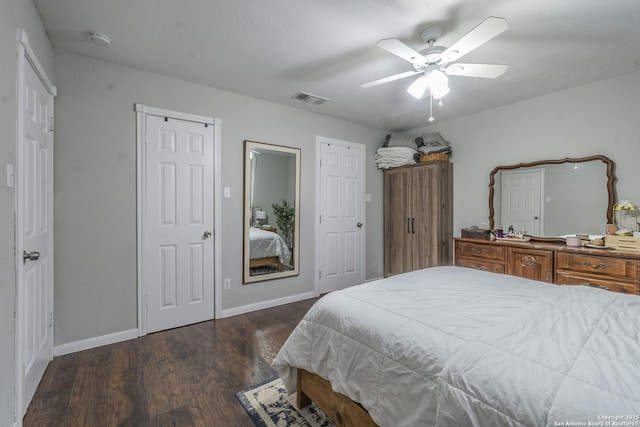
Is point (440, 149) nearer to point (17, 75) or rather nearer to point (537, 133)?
point (537, 133)

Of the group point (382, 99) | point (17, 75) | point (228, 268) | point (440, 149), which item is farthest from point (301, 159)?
point (17, 75)

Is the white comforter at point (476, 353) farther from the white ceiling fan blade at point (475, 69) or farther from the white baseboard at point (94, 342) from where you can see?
the white baseboard at point (94, 342)

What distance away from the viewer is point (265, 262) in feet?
11.4

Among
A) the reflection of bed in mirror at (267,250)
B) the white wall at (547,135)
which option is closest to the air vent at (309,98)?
the reflection of bed in mirror at (267,250)

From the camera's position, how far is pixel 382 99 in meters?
3.26

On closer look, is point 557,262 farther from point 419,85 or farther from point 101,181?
point 101,181

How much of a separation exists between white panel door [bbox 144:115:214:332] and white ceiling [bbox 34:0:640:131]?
62cm

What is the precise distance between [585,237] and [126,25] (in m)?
4.33

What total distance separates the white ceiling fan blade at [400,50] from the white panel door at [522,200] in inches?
85.4

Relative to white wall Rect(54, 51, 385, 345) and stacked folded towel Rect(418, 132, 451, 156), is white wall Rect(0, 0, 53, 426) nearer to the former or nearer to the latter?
white wall Rect(54, 51, 385, 345)

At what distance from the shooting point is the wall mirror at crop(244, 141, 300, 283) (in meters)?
3.28

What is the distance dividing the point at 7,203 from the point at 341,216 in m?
3.19

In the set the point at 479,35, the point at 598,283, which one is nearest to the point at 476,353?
the point at 479,35

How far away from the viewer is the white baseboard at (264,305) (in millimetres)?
3149
